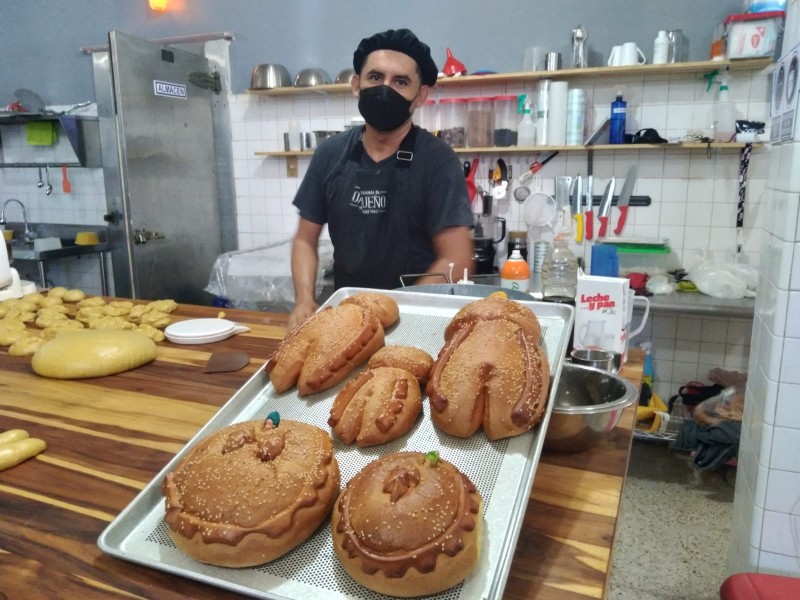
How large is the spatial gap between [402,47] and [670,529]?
220cm

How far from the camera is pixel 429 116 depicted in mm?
3555

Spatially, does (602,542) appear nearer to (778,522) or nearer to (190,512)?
(190,512)

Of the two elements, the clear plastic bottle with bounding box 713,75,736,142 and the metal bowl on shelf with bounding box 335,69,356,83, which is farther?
the metal bowl on shelf with bounding box 335,69,356,83

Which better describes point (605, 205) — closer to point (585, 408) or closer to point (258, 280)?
point (258, 280)

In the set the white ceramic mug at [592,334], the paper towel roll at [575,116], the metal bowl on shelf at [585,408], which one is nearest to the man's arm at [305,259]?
the white ceramic mug at [592,334]

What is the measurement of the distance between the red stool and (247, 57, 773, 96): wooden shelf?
243 cm

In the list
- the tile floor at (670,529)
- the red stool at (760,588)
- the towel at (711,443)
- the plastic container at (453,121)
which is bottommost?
the tile floor at (670,529)

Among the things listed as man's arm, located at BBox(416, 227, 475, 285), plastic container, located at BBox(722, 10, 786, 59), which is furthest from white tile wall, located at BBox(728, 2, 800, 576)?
plastic container, located at BBox(722, 10, 786, 59)

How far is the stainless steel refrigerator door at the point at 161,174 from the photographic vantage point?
10.9 feet

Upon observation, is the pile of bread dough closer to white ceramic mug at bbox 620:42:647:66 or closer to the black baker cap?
the black baker cap

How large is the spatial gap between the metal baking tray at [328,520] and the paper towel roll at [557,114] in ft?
7.88

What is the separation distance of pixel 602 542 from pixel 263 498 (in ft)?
1.49

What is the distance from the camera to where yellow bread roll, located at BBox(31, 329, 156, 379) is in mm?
1360

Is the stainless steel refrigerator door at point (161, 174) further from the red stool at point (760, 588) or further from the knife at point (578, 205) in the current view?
the red stool at point (760, 588)
